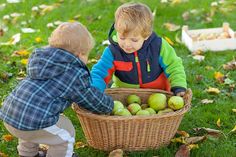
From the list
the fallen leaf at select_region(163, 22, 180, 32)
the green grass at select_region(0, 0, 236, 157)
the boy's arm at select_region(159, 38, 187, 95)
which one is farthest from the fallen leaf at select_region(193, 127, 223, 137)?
the fallen leaf at select_region(163, 22, 180, 32)

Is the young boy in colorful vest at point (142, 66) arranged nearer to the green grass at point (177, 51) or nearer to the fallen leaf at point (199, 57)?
the green grass at point (177, 51)

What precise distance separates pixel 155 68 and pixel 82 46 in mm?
972

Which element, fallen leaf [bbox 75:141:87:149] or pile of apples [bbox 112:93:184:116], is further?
fallen leaf [bbox 75:141:87:149]

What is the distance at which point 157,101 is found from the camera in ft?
12.7

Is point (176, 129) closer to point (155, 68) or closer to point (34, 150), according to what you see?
point (155, 68)

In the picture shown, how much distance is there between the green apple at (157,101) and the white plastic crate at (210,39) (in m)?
1.79

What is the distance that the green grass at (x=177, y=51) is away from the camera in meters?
3.88

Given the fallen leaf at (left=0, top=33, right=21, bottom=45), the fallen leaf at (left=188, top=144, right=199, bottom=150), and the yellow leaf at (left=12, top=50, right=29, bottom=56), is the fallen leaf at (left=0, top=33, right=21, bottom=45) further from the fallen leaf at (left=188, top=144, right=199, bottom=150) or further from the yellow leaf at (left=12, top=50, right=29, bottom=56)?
the fallen leaf at (left=188, top=144, right=199, bottom=150)

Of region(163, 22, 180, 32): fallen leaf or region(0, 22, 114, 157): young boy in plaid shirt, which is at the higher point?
region(0, 22, 114, 157): young boy in plaid shirt

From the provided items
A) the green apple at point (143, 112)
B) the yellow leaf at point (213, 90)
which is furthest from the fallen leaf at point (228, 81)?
the green apple at point (143, 112)

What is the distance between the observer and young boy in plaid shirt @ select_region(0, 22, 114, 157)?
3.29m

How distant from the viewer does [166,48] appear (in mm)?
4137

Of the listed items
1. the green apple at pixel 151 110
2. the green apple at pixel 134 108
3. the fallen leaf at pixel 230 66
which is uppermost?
the green apple at pixel 134 108

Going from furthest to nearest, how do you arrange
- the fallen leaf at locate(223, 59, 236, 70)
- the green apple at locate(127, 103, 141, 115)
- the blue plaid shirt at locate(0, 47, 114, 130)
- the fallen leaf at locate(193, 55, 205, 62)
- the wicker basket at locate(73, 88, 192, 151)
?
the fallen leaf at locate(193, 55, 205, 62)
the fallen leaf at locate(223, 59, 236, 70)
the green apple at locate(127, 103, 141, 115)
the wicker basket at locate(73, 88, 192, 151)
the blue plaid shirt at locate(0, 47, 114, 130)
